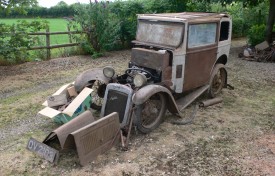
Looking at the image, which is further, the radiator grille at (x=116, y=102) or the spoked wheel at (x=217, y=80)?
the spoked wheel at (x=217, y=80)

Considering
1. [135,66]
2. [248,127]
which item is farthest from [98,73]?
[248,127]

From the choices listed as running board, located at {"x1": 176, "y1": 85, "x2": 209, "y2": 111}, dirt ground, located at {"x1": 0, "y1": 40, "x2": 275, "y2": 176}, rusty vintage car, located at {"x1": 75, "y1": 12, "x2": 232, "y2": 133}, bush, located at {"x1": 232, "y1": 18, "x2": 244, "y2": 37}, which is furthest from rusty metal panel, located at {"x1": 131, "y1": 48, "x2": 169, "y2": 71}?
bush, located at {"x1": 232, "y1": 18, "x2": 244, "y2": 37}

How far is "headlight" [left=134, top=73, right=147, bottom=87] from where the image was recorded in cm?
530

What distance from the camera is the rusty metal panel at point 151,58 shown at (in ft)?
18.8

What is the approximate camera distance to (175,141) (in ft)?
17.1

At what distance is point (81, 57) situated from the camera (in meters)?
11.3

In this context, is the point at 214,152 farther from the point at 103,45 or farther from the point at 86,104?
the point at 103,45

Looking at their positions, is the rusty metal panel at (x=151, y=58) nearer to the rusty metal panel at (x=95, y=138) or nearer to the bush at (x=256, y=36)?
the rusty metal panel at (x=95, y=138)

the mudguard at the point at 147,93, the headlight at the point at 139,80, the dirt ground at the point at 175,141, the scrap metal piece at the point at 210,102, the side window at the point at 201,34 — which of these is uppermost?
the side window at the point at 201,34

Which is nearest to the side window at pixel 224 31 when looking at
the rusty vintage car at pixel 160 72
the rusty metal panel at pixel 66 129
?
the rusty vintage car at pixel 160 72

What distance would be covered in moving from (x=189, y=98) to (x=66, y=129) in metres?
2.94

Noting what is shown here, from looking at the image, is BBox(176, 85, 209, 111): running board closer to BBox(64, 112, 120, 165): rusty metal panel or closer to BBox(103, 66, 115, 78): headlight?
BBox(103, 66, 115, 78): headlight

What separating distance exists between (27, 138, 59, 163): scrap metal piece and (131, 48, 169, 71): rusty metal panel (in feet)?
8.33

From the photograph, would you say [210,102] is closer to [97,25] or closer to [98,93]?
[98,93]
